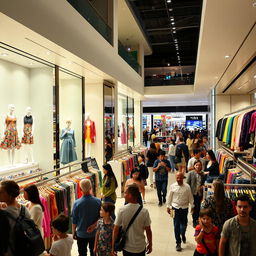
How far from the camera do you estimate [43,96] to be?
7285mm

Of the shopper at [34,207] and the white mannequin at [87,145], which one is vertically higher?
the white mannequin at [87,145]

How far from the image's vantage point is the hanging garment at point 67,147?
8195 millimetres

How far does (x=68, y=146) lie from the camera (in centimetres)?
823

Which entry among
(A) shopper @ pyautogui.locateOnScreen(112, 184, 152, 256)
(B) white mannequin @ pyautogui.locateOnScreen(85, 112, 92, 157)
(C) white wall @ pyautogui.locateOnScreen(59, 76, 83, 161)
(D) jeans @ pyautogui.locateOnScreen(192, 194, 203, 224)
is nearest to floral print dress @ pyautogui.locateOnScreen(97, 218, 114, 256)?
(A) shopper @ pyautogui.locateOnScreen(112, 184, 152, 256)

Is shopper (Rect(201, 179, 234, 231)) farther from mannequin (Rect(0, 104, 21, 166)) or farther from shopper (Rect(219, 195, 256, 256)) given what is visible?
mannequin (Rect(0, 104, 21, 166))

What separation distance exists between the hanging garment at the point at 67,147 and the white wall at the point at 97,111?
3.98 feet

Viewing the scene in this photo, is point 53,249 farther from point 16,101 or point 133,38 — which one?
point 133,38

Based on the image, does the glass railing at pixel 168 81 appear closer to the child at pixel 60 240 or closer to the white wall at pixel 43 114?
the white wall at pixel 43 114

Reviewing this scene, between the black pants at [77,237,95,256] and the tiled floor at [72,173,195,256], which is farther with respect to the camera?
the tiled floor at [72,173,195,256]

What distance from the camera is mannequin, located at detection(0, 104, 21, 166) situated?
21.2ft

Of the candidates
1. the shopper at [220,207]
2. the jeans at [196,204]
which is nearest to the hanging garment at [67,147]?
the jeans at [196,204]

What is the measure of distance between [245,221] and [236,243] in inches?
9.5

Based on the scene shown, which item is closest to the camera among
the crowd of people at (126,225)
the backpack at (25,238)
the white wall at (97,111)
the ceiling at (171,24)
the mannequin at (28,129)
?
the backpack at (25,238)

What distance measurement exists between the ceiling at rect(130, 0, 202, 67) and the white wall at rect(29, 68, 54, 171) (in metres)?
5.53
